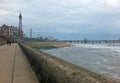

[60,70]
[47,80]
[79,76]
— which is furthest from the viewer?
[47,80]

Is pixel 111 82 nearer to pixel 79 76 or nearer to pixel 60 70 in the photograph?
pixel 79 76

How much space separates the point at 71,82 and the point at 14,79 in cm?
775

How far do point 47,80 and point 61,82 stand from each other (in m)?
2.39

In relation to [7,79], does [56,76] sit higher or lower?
higher

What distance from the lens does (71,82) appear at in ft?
21.6

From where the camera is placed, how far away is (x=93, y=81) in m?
5.59

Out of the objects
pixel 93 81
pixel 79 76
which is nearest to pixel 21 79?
pixel 79 76

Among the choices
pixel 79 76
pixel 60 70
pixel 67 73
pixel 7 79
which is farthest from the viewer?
pixel 7 79

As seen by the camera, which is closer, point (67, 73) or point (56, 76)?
point (67, 73)

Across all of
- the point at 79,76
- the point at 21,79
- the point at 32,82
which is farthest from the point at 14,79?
the point at 79,76

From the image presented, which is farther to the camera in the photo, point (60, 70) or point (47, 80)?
point (47, 80)

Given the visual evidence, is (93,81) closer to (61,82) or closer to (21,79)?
(61,82)

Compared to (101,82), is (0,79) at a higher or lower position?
lower

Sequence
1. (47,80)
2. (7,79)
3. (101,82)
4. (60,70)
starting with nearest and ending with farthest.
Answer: (101,82)
(60,70)
(47,80)
(7,79)
